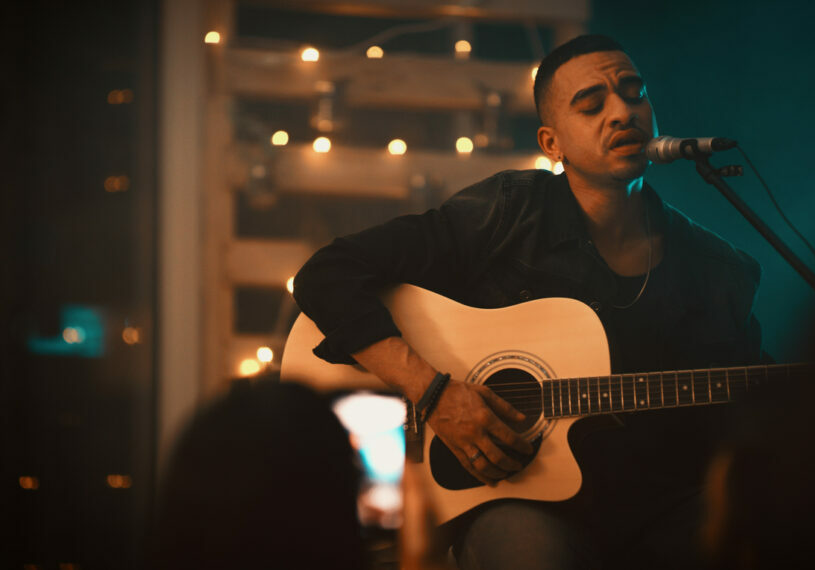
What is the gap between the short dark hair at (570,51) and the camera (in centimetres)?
154

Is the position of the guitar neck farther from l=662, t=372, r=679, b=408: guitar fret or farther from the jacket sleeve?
the jacket sleeve

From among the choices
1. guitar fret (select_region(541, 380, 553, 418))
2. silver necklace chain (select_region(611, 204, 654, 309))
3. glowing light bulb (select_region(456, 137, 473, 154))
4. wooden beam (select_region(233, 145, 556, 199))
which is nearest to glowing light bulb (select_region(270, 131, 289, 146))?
wooden beam (select_region(233, 145, 556, 199))

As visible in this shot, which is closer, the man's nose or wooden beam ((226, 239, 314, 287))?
the man's nose

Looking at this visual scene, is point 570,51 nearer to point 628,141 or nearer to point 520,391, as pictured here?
point 628,141

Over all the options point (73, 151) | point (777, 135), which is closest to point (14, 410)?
point (73, 151)

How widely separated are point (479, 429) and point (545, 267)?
1.45 feet

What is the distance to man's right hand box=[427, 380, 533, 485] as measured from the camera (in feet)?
4.09

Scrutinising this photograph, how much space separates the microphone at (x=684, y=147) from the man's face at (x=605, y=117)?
125 mm

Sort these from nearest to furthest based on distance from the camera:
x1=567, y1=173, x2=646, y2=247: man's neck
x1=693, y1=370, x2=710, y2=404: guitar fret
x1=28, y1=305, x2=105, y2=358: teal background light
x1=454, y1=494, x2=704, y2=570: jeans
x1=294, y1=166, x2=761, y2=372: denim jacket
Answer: x1=454, y1=494, x2=704, y2=570: jeans → x1=693, y1=370, x2=710, y2=404: guitar fret → x1=294, y1=166, x2=761, y2=372: denim jacket → x1=567, y1=173, x2=646, y2=247: man's neck → x1=28, y1=305, x2=105, y2=358: teal background light

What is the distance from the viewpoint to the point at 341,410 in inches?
58.7

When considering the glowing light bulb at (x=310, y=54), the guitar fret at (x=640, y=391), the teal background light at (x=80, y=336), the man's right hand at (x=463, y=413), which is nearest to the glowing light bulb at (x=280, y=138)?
the glowing light bulb at (x=310, y=54)

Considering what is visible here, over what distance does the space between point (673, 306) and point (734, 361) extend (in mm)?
186

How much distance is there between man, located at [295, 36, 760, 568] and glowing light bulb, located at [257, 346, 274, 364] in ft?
2.89

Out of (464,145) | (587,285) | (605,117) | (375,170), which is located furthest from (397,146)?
(587,285)
